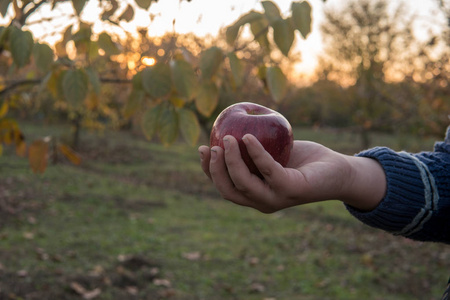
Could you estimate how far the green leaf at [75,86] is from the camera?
70.7 inches

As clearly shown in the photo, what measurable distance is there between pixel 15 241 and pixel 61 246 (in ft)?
1.65

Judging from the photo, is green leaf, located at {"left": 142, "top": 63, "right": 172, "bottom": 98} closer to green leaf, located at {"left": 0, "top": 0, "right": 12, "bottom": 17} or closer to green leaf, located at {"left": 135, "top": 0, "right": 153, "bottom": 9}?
green leaf, located at {"left": 135, "top": 0, "right": 153, "bottom": 9}

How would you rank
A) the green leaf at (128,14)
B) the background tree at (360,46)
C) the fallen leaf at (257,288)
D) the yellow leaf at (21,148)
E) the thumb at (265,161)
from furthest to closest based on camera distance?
the background tree at (360,46), the fallen leaf at (257,288), the yellow leaf at (21,148), the green leaf at (128,14), the thumb at (265,161)

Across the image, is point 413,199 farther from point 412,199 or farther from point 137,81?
point 137,81

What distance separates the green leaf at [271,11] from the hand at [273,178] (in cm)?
61

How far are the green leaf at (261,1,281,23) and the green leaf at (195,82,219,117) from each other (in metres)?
0.40

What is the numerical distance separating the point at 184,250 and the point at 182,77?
13.2 feet

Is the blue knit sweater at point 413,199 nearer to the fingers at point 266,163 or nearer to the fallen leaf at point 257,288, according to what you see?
the fingers at point 266,163

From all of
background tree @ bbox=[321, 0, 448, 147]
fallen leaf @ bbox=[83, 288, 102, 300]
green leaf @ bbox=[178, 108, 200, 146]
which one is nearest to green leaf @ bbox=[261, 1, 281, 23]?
green leaf @ bbox=[178, 108, 200, 146]

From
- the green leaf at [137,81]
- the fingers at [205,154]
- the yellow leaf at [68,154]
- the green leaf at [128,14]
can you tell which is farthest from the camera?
A: the yellow leaf at [68,154]

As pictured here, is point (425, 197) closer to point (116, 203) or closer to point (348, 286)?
point (348, 286)

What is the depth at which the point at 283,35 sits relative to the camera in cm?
171

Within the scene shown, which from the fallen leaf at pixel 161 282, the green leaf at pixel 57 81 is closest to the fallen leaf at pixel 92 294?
the fallen leaf at pixel 161 282

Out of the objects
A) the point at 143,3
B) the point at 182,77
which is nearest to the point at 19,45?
the point at 143,3
